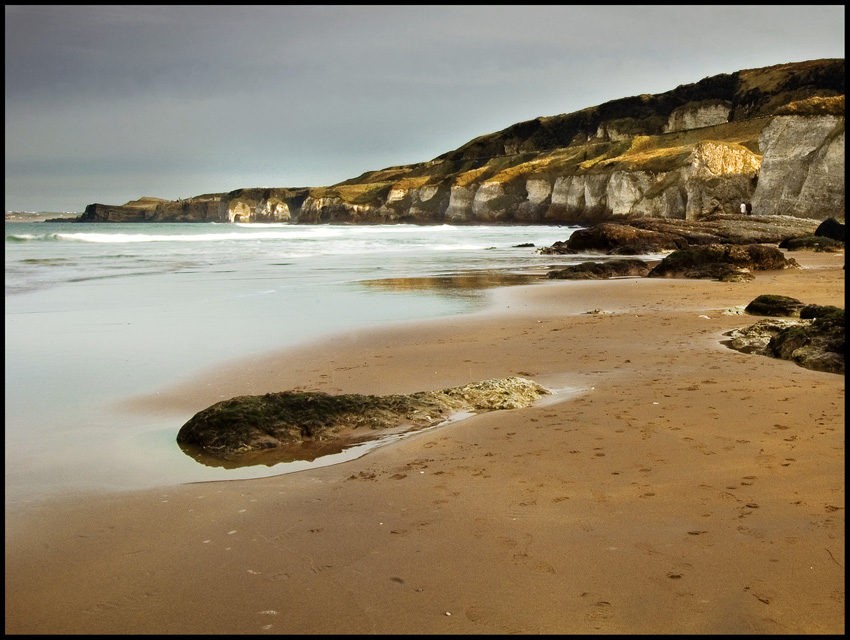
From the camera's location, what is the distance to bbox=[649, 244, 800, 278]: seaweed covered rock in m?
16.5

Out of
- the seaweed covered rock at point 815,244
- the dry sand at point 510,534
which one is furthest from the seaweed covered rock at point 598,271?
the dry sand at point 510,534

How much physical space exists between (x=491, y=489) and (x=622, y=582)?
1.09m

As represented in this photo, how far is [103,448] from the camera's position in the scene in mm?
4590

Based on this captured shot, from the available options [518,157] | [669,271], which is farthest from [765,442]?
[518,157]

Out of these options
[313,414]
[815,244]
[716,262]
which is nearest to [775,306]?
[313,414]

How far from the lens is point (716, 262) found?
17094 millimetres

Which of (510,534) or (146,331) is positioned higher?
(510,534)

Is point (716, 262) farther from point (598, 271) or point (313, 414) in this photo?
point (313, 414)

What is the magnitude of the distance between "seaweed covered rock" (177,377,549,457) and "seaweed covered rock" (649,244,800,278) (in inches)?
479

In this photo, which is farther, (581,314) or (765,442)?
(581,314)

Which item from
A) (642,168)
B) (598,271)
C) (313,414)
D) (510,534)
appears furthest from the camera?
(642,168)

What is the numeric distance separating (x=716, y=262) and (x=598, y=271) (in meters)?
2.78

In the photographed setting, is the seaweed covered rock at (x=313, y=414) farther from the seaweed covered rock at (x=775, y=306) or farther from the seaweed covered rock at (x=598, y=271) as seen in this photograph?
the seaweed covered rock at (x=598, y=271)

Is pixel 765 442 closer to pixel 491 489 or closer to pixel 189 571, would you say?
pixel 491 489
